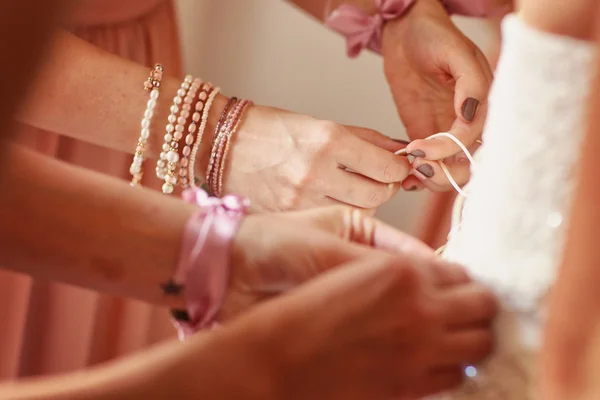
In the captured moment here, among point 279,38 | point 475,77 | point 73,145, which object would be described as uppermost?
point 279,38

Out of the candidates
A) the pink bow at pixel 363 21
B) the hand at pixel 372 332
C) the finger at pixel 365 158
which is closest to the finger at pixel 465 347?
the hand at pixel 372 332

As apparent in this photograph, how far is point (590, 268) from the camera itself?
247mm

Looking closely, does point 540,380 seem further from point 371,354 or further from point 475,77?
point 475,77

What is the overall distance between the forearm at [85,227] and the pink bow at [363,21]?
18.5 inches

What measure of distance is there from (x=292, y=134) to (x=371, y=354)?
367mm

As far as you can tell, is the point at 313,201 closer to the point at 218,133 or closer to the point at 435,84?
the point at 218,133

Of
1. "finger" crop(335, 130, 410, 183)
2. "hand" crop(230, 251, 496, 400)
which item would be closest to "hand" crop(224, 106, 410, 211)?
"finger" crop(335, 130, 410, 183)

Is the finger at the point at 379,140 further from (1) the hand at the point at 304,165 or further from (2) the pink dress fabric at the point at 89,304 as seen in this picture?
(2) the pink dress fabric at the point at 89,304

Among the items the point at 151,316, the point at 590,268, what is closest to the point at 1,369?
the point at 151,316

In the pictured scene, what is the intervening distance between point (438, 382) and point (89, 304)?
2.33 ft

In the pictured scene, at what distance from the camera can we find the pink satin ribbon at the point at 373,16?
76cm

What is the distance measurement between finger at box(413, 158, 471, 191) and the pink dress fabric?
402mm

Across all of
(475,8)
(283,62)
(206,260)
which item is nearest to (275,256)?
(206,260)

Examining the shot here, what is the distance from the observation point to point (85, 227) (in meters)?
0.36
